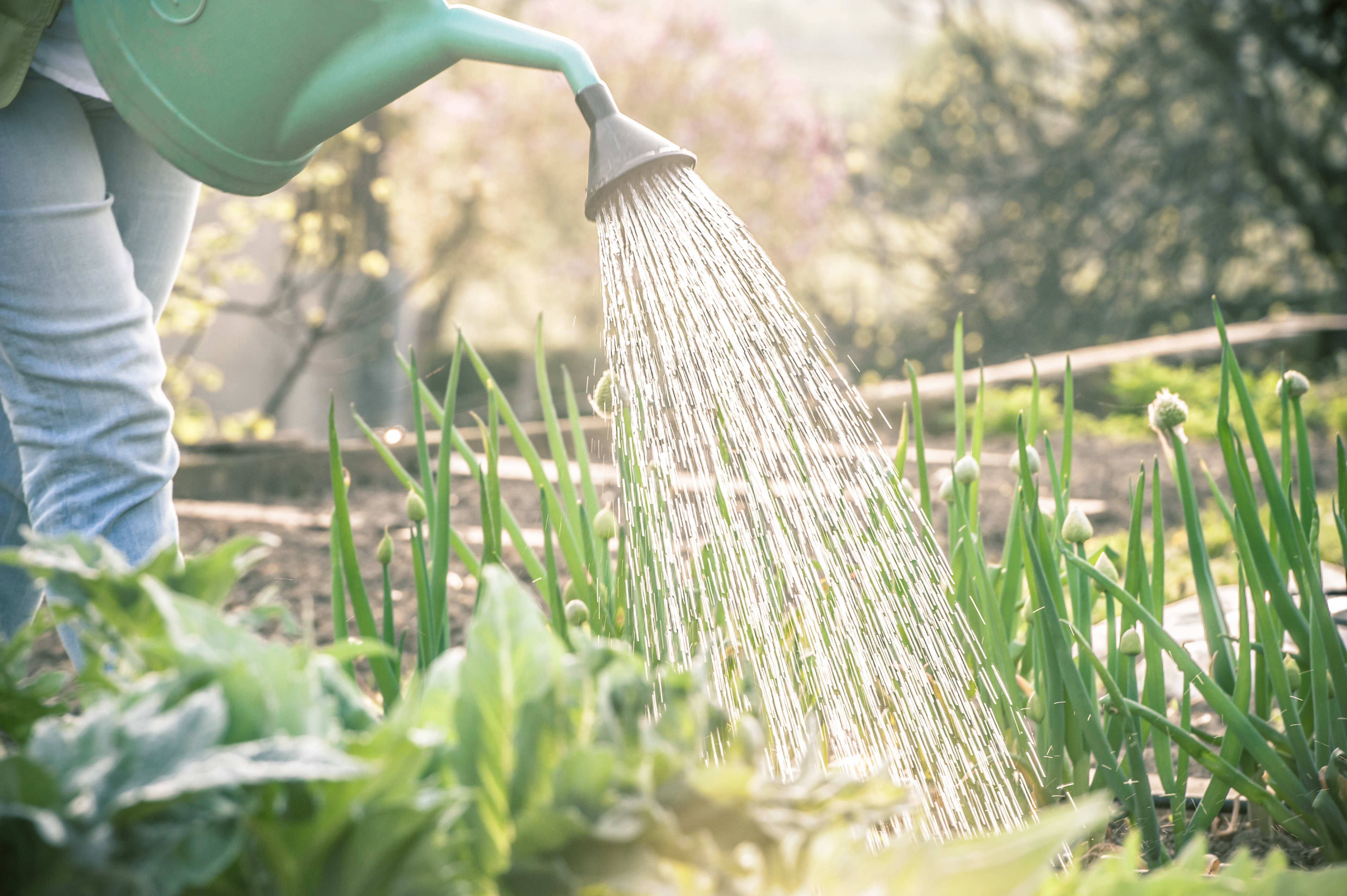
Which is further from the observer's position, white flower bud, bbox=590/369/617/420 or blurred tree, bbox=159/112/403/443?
blurred tree, bbox=159/112/403/443

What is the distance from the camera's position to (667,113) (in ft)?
25.1

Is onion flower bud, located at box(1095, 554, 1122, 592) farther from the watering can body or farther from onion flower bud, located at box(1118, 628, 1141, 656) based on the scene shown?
the watering can body

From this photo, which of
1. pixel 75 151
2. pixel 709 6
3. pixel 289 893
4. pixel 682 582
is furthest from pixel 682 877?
pixel 709 6

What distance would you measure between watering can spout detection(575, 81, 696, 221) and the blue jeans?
590 millimetres

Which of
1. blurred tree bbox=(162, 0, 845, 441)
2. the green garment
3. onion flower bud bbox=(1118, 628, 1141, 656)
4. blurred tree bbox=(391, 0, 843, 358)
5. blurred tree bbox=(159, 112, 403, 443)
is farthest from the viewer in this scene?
blurred tree bbox=(391, 0, 843, 358)

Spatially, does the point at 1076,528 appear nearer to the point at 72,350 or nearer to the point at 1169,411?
the point at 1169,411

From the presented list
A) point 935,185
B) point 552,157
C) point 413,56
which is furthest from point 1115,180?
point 413,56

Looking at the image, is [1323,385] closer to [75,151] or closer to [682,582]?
[682,582]

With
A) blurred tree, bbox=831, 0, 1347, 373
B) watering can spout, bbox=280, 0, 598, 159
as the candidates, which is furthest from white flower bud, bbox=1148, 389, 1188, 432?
blurred tree, bbox=831, 0, 1347, 373

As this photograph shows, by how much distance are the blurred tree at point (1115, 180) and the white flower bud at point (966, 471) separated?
23.0 ft

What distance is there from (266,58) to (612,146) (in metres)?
0.43

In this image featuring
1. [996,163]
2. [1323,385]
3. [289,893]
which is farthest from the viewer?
[996,163]

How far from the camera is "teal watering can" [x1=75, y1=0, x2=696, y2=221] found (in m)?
1.12

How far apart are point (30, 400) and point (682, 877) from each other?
1044mm
